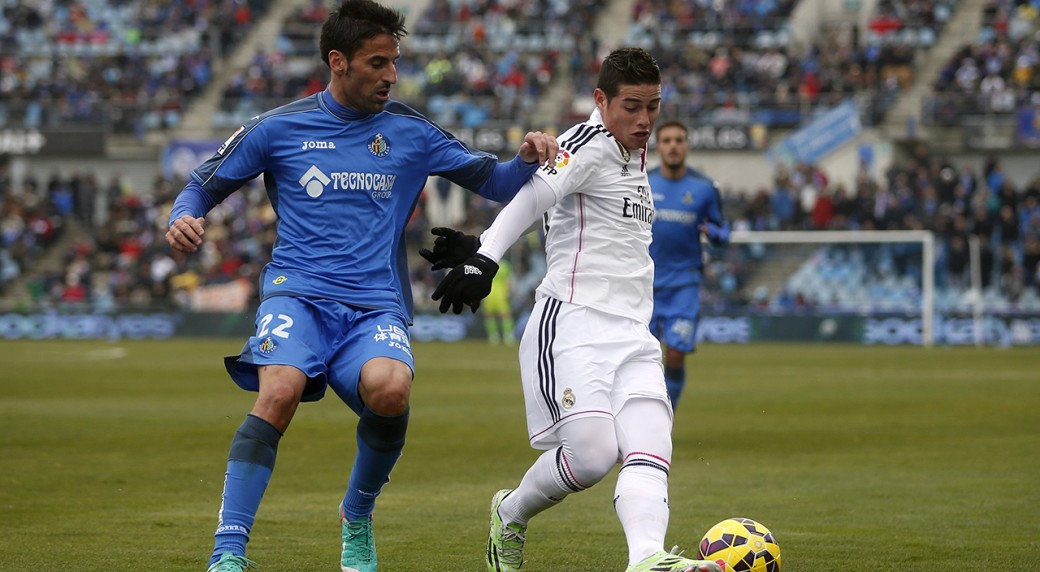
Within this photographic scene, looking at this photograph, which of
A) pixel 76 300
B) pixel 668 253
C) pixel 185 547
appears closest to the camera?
pixel 185 547

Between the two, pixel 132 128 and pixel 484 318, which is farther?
pixel 132 128

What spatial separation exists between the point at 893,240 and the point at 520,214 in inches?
1003

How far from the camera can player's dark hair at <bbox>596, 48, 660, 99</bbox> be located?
6500 millimetres

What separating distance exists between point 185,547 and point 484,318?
26.9 metres

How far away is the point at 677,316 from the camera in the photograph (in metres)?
12.9

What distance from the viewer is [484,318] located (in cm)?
3456

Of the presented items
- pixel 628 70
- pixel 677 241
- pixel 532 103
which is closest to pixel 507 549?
pixel 628 70

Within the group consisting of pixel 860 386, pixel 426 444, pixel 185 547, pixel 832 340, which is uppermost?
pixel 185 547

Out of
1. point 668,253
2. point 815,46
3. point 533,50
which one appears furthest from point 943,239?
point 668,253

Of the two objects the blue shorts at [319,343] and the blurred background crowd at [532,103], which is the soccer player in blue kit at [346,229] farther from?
the blurred background crowd at [532,103]

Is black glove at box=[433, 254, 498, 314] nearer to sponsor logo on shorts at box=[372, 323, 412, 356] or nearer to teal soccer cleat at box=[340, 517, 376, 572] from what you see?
sponsor logo on shorts at box=[372, 323, 412, 356]

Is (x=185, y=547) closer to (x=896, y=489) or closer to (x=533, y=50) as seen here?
(x=896, y=489)

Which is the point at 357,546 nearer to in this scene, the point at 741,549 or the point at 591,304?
the point at 591,304

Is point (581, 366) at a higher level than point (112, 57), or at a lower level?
lower
